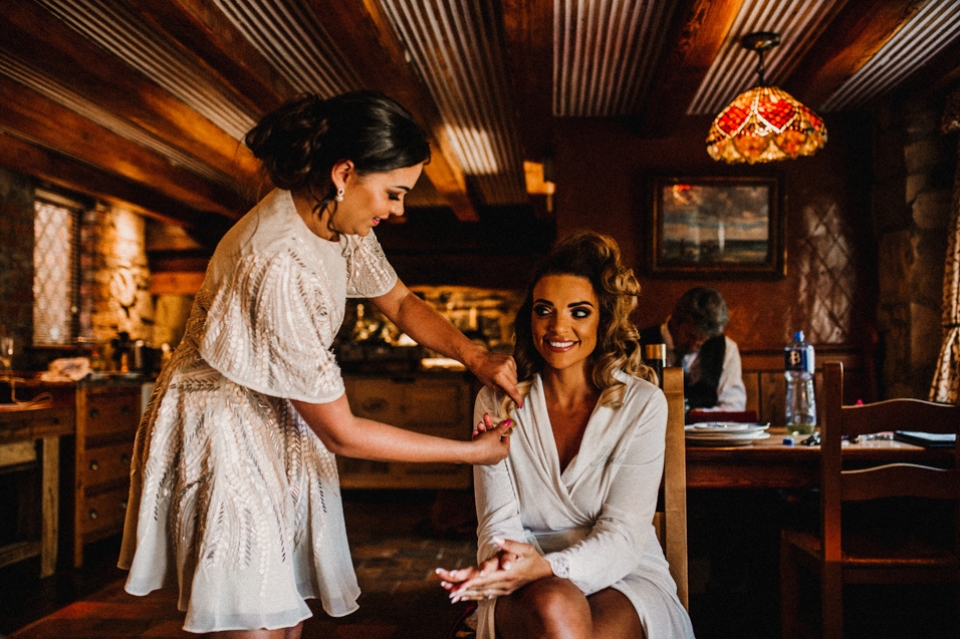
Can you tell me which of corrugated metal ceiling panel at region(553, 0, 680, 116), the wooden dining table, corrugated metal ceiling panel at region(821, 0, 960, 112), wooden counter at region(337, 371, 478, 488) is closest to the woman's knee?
the wooden dining table

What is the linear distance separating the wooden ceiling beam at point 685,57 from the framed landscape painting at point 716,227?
1.60 ft

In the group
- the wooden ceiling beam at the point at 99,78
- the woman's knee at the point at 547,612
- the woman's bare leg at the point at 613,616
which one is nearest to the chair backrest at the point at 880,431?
the woman's bare leg at the point at 613,616

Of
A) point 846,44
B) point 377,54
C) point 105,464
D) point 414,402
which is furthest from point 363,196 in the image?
point 414,402

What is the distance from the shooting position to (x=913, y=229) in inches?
171

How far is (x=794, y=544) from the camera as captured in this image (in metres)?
2.43

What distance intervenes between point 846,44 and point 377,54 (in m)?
2.37

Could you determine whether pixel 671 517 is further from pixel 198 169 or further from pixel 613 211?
pixel 198 169

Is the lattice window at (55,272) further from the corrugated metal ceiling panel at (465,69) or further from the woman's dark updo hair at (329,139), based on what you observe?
the woman's dark updo hair at (329,139)

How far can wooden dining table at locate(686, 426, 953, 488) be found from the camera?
7.40 feet

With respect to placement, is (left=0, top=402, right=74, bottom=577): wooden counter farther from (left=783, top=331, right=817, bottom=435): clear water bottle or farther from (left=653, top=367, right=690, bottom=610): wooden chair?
(left=783, top=331, right=817, bottom=435): clear water bottle

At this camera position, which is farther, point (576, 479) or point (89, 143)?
point (89, 143)

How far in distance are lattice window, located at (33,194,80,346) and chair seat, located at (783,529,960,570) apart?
565cm

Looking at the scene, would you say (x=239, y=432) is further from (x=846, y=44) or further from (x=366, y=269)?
(x=846, y=44)

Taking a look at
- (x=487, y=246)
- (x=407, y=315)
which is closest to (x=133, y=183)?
(x=487, y=246)
